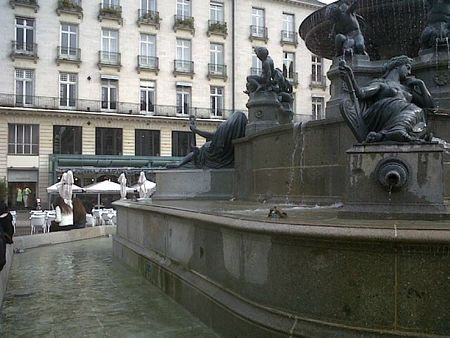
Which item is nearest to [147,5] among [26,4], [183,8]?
[183,8]

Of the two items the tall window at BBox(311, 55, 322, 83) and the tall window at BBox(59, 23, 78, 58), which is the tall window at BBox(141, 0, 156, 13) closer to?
the tall window at BBox(59, 23, 78, 58)

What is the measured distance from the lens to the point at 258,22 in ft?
159

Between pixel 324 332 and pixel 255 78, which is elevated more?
pixel 255 78

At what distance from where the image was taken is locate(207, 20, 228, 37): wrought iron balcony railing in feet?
152

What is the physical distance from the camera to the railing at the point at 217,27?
152ft

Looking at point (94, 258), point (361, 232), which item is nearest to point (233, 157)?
point (94, 258)

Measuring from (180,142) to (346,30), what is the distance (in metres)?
34.6

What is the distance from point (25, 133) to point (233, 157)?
31823 millimetres

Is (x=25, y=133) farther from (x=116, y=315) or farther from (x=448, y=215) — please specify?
(x=448, y=215)

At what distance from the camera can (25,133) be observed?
3966 cm

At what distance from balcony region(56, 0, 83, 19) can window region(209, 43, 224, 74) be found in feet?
37.4

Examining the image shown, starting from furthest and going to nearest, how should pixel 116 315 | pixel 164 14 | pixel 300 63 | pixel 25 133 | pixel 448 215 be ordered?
pixel 300 63, pixel 164 14, pixel 25 133, pixel 116 315, pixel 448 215

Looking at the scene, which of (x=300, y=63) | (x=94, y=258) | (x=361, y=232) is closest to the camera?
(x=361, y=232)

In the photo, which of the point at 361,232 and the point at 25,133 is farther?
the point at 25,133
